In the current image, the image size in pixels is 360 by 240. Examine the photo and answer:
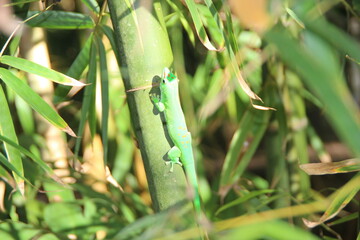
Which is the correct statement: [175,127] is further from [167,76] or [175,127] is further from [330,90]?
[330,90]

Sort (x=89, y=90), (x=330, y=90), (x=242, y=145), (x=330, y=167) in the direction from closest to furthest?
(x=330, y=90), (x=330, y=167), (x=89, y=90), (x=242, y=145)

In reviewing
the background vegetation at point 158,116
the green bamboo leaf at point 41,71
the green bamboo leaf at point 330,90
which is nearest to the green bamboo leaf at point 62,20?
the background vegetation at point 158,116

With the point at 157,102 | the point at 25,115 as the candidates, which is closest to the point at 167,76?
the point at 157,102

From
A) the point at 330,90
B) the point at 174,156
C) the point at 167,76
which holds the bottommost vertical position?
the point at 174,156

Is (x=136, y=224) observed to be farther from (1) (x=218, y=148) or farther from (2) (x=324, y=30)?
(1) (x=218, y=148)

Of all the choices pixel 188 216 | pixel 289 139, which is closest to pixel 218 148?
pixel 289 139

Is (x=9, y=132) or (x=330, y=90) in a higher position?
(x=330, y=90)
